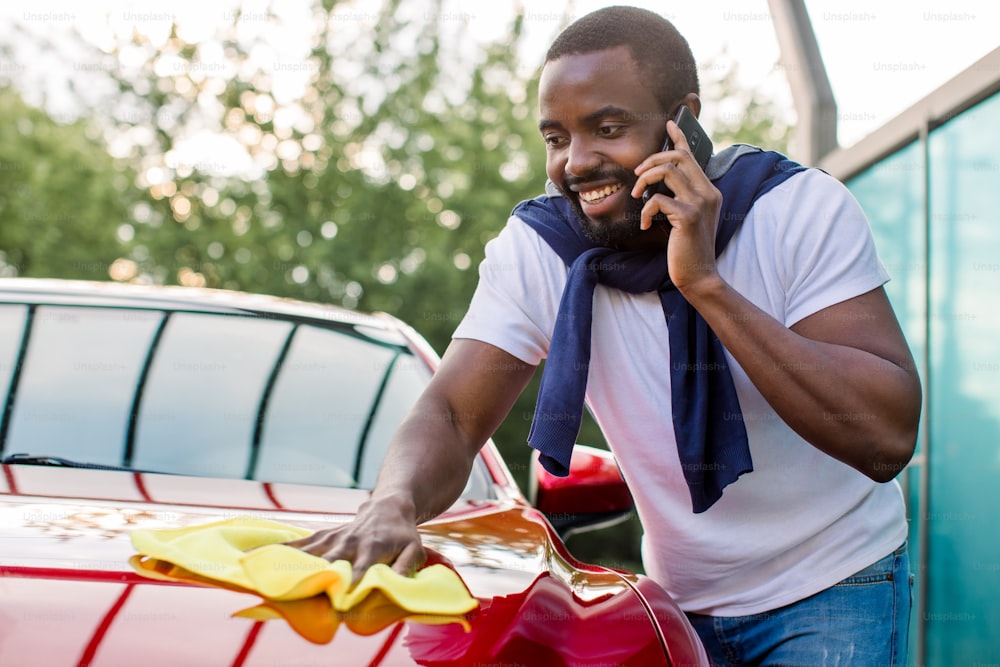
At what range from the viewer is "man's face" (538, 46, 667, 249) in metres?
2.12

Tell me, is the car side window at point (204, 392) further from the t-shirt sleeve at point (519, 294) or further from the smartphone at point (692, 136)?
the smartphone at point (692, 136)

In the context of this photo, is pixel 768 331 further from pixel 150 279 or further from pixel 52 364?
pixel 150 279

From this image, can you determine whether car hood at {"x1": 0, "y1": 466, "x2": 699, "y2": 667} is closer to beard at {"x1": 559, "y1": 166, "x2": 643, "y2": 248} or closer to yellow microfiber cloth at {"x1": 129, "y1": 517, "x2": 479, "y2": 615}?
yellow microfiber cloth at {"x1": 129, "y1": 517, "x2": 479, "y2": 615}

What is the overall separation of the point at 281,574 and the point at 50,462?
1051 mm

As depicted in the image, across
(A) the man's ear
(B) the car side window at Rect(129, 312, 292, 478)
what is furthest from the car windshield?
(A) the man's ear

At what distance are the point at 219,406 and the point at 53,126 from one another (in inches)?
600

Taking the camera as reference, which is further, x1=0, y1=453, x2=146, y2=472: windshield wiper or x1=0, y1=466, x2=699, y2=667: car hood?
x1=0, y1=453, x2=146, y2=472: windshield wiper

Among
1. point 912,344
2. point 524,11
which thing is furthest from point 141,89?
point 912,344

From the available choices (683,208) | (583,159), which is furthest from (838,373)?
(583,159)

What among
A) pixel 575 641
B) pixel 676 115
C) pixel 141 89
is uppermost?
pixel 141 89

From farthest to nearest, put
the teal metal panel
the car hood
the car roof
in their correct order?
the teal metal panel → the car roof → the car hood

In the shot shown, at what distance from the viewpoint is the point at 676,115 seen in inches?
86.6

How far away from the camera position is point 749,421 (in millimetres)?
2168

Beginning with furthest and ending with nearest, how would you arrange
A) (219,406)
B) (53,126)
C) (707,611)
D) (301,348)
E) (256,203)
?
1. (53,126)
2. (256,203)
3. (301,348)
4. (219,406)
5. (707,611)
